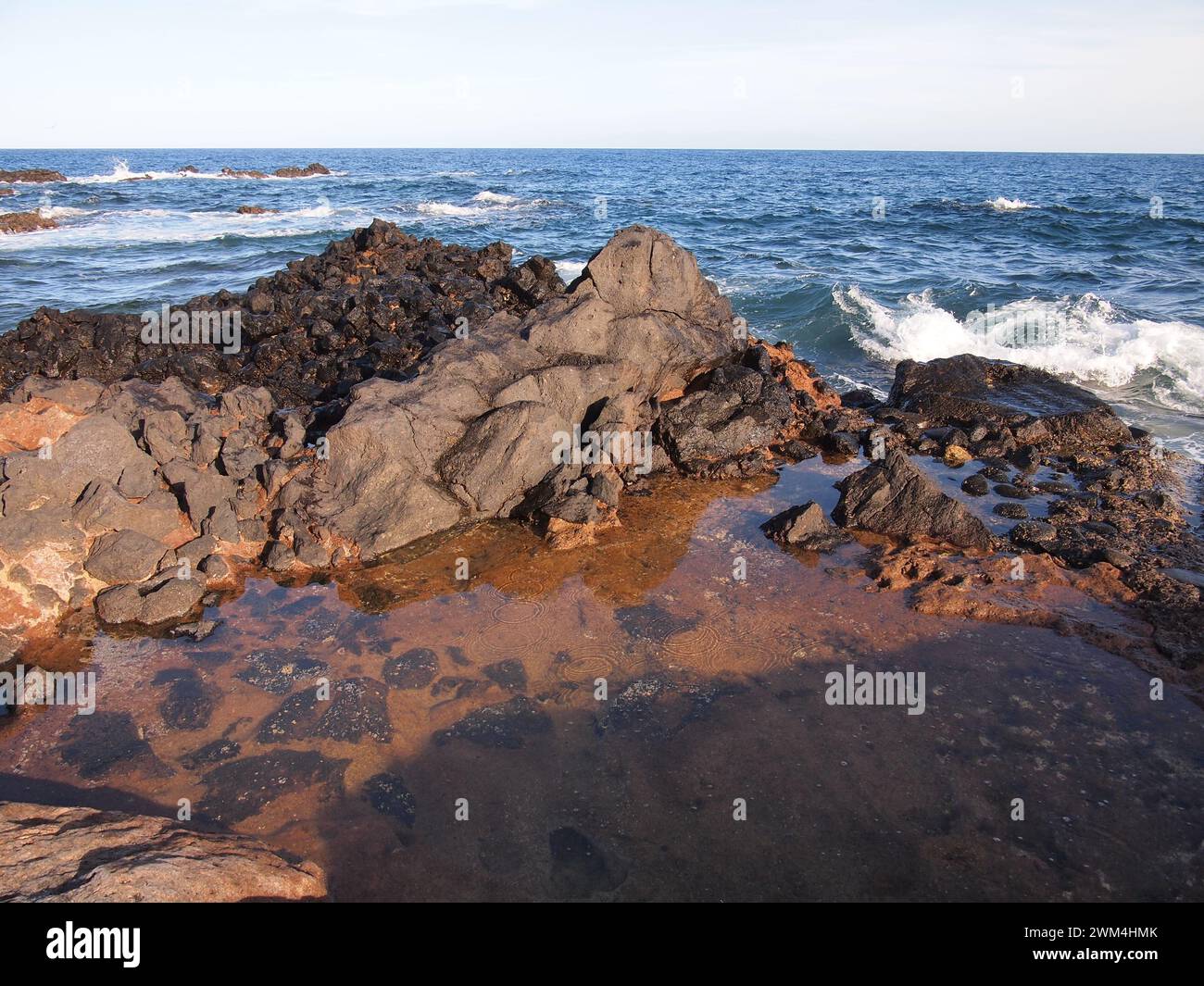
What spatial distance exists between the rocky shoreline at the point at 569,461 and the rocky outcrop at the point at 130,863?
105 inches

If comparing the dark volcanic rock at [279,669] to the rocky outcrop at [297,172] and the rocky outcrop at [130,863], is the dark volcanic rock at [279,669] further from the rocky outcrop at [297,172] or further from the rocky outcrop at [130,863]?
the rocky outcrop at [297,172]

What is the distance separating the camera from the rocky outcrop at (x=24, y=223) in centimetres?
3350

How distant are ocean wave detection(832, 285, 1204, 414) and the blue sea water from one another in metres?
0.05

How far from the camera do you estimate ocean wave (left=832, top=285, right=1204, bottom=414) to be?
15.0 meters

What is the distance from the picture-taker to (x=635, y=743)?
5777 millimetres

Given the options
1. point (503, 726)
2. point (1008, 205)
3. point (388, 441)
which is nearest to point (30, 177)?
point (388, 441)

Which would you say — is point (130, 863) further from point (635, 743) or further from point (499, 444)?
point (499, 444)

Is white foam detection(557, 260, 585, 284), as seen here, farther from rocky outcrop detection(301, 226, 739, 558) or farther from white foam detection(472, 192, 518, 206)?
white foam detection(472, 192, 518, 206)

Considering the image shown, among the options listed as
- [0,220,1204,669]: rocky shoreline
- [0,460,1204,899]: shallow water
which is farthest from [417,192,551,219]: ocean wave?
[0,460,1204,899]: shallow water

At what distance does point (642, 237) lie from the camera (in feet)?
37.8

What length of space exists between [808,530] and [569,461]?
122 inches

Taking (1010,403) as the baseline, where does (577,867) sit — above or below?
below

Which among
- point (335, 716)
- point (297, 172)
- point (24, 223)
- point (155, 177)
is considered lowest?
point (335, 716)

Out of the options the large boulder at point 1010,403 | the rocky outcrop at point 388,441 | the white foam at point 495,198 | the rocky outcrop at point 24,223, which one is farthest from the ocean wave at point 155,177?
the large boulder at point 1010,403
